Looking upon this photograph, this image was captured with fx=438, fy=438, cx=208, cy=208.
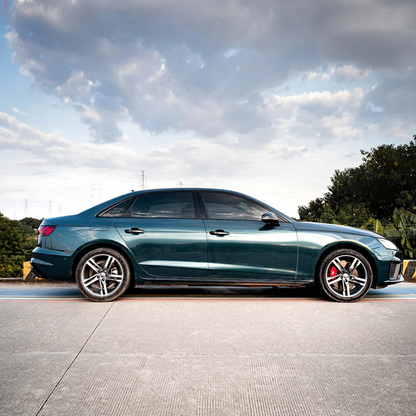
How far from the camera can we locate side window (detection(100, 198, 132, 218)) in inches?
255

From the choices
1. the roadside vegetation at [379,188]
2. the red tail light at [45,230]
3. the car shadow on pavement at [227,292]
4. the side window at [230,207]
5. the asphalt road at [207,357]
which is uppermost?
the roadside vegetation at [379,188]

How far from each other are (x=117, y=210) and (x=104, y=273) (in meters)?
0.94

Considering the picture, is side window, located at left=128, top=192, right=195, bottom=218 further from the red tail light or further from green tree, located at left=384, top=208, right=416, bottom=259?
green tree, located at left=384, top=208, right=416, bottom=259

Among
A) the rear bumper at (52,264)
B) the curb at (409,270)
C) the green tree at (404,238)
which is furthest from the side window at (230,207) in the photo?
the green tree at (404,238)

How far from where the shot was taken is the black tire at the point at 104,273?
6.27 meters

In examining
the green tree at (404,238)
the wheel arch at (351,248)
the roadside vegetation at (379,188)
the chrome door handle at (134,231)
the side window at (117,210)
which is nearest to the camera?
the chrome door handle at (134,231)

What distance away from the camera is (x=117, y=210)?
6.52 meters

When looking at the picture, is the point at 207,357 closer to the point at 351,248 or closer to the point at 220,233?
the point at 220,233

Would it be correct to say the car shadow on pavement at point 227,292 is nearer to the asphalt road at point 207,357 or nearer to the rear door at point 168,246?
the asphalt road at point 207,357

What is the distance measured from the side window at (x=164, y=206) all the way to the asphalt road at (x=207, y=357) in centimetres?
127

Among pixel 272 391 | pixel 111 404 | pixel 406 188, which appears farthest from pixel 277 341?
pixel 406 188

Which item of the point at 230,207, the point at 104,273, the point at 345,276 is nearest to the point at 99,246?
the point at 104,273

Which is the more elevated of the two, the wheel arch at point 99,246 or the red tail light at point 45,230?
the red tail light at point 45,230

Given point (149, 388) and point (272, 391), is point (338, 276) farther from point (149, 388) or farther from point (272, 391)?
point (149, 388)
